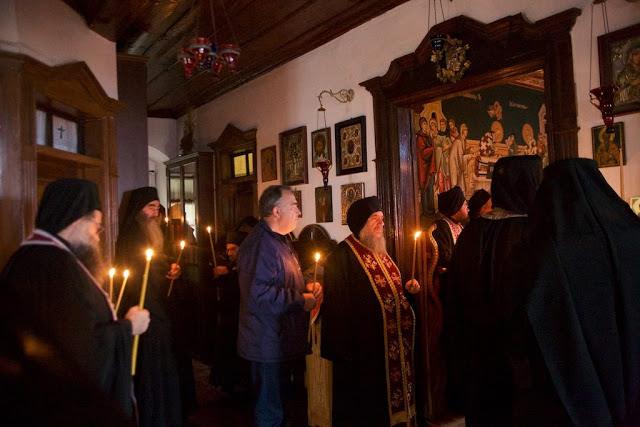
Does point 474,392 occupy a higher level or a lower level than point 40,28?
lower

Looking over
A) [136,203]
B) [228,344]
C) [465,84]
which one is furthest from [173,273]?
[465,84]

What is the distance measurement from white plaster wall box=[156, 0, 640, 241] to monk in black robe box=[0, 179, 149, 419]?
3282 millimetres

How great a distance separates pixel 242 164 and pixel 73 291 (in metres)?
5.84

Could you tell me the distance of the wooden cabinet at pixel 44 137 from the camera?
341 cm

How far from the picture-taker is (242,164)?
782cm

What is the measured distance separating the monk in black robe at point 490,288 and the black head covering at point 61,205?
86.6 inches

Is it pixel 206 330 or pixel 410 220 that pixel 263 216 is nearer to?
pixel 410 220

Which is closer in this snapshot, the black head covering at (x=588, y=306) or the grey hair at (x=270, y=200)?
the black head covering at (x=588, y=306)

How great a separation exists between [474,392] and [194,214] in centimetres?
682

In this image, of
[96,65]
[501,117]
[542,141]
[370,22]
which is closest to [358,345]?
[370,22]

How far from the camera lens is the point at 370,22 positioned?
523 cm

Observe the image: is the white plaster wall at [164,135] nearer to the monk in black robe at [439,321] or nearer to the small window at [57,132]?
the small window at [57,132]

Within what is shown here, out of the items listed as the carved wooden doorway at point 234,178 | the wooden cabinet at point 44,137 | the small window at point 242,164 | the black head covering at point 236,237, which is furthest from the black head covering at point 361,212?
the small window at point 242,164

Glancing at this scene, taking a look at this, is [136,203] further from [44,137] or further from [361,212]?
[361,212]
